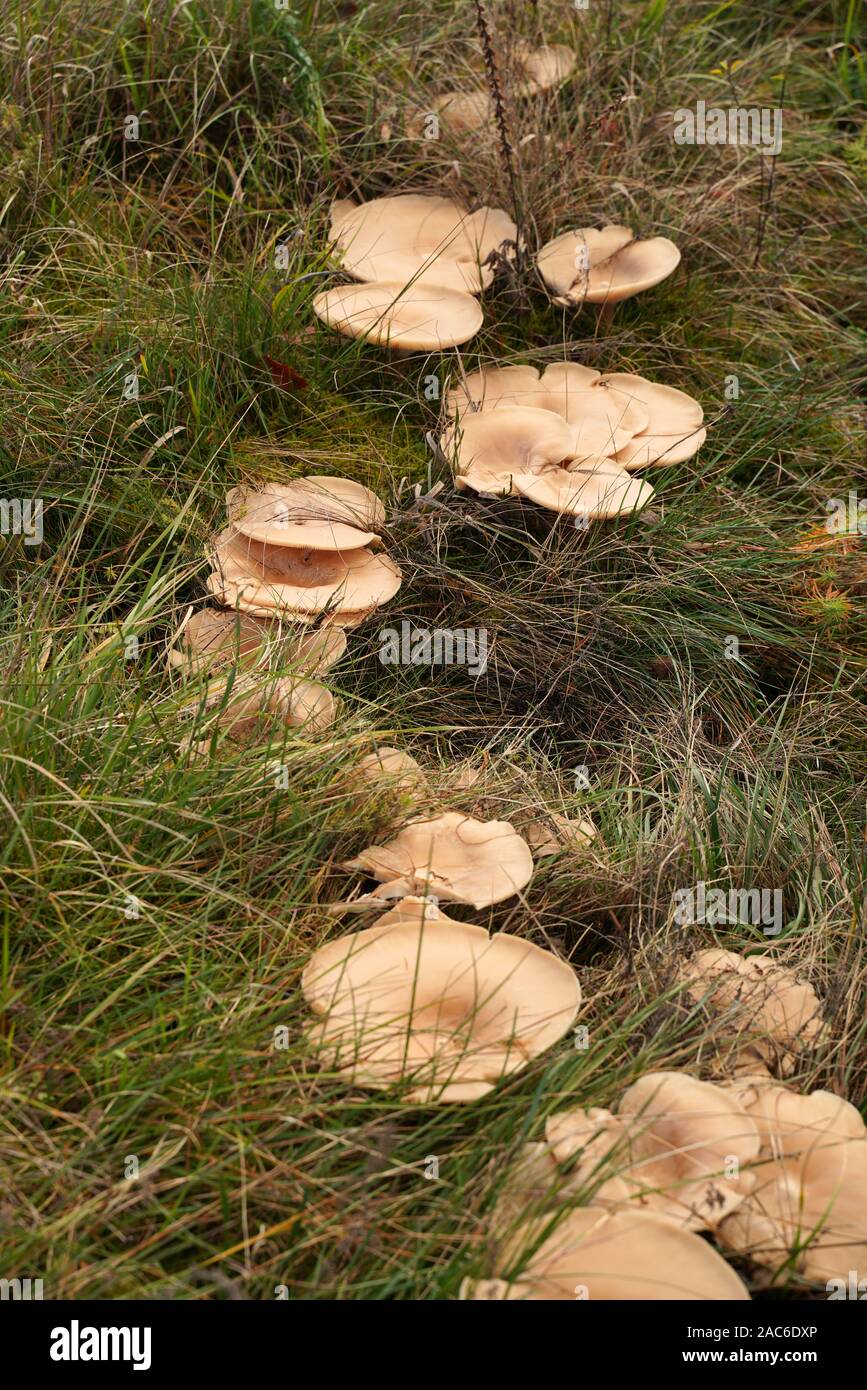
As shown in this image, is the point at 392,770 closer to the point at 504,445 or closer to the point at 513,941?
the point at 513,941

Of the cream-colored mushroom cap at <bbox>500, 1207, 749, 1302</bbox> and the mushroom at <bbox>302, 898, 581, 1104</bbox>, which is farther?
the mushroom at <bbox>302, 898, 581, 1104</bbox>

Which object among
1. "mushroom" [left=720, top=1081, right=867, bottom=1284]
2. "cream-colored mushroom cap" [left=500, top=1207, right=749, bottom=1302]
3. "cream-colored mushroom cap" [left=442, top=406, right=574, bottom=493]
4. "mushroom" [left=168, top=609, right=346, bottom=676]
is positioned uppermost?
"cream-colored mushroom cap" [left=442, top=406, right=574, bottom=493]

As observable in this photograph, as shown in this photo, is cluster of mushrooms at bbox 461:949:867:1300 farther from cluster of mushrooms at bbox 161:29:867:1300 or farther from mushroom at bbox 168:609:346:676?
mushroom at bbox 168:609:346:676

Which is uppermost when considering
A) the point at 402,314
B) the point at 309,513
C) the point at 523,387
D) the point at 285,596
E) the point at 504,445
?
the point at 402,314

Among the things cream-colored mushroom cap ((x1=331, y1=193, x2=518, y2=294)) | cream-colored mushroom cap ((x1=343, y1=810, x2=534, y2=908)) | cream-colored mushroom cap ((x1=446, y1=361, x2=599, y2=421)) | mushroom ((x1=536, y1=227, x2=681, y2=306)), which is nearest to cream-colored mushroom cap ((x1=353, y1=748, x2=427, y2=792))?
cream-colored mushroom cap ((x1=343, y1=810, x2=534, y2=908))

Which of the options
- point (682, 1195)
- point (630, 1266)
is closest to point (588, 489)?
point (682, 1195)

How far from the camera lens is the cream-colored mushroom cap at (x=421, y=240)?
14.0 ft

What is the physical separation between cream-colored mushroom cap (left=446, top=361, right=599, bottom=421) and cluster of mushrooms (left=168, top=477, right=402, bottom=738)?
0.53 m

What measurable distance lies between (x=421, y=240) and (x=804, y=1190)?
3309 mm

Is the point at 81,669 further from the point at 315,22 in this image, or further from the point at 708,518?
the point at 315,22

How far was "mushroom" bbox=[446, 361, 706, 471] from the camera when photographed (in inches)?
156

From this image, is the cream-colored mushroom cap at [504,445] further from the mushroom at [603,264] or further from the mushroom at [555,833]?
the mushroom at [555,833]

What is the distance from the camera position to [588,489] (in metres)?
3.80

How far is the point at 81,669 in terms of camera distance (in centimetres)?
311
